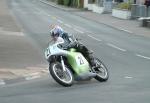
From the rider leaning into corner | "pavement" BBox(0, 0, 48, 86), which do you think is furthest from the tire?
"pavement" BBox(0, 0, 48, 86)

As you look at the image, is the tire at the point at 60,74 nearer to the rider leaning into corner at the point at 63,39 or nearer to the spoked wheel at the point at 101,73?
the rider leaning into corner at the point at 63,39

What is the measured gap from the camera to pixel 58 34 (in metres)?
13.8

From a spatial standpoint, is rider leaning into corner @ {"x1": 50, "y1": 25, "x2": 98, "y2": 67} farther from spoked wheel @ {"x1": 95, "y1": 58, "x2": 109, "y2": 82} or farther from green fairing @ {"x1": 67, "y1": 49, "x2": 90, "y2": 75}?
spoked wheel @ {"x1": 95, "y1": 58, "x2": 109, "y2": 82}

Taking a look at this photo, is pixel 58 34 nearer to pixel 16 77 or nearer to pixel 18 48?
pixel 16 77

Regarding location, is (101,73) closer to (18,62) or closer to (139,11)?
(18,62)

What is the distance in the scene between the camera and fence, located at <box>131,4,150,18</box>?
48438 mm

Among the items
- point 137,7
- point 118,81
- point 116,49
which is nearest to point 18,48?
point 116,49

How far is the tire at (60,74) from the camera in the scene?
1298 centimetres

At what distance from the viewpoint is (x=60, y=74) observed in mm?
13227

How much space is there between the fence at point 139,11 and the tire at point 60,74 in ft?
116

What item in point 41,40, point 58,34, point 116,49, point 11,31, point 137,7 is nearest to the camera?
point 58,34

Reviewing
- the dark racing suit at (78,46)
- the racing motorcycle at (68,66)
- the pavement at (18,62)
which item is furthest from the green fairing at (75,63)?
the pavement at (18,62)

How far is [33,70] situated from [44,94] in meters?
4.64

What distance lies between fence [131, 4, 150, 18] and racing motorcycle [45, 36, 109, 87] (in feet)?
114
